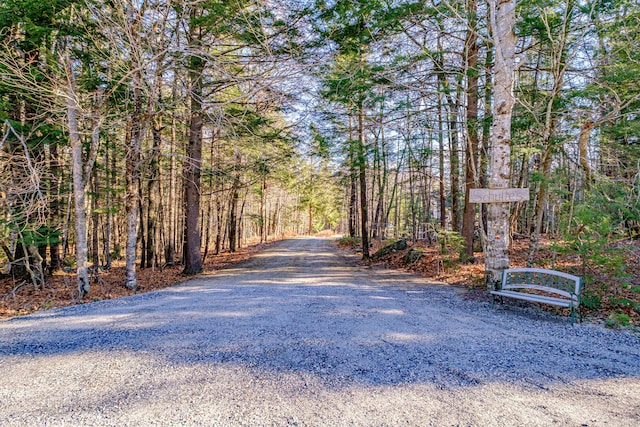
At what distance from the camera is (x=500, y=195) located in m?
6.22

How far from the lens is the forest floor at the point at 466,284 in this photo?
16.9 ft

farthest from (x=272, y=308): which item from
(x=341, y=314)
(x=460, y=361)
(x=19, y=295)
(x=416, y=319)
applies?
(x=19, y=295)

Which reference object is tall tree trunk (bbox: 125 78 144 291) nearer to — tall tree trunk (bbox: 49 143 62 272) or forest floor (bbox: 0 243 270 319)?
forest floor (bbox: 0 243 270 319)

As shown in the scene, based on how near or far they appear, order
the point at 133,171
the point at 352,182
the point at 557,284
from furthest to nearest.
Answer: the point at 352,182 < the point at 133,171 < the point at 557,284

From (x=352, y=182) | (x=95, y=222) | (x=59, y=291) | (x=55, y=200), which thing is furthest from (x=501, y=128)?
(x=95, y=222)

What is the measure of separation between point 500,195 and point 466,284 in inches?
108

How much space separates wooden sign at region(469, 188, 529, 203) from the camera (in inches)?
238

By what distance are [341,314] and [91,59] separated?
30.1ft

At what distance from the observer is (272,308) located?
5.47 m

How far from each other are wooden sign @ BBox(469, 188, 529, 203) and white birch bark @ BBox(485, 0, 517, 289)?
11.0 inches

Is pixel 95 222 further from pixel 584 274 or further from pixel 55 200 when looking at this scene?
pixel 584 274

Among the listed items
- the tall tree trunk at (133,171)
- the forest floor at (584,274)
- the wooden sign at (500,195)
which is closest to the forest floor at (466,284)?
the forest floor at (584,274)

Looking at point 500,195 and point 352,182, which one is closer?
point 500,195

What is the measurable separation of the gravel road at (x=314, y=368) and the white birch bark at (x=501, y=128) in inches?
57.7
